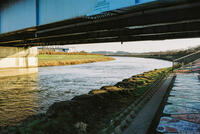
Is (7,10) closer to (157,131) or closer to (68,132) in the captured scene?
(68,132)

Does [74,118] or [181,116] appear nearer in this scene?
[74,118]

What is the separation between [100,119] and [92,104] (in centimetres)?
128

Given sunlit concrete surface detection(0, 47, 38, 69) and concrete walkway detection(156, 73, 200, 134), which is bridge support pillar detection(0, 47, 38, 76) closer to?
sunlit concrete surface detection(0, 47, 38, 69)

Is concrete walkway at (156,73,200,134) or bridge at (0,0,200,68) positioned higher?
bridge at (0,0,200,68)

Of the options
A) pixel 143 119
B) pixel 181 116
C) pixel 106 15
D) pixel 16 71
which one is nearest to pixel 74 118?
pixel 143 119

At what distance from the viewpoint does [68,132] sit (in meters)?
5.18

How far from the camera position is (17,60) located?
33.2 m

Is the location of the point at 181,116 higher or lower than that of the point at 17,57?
lower

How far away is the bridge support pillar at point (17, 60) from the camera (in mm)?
30797

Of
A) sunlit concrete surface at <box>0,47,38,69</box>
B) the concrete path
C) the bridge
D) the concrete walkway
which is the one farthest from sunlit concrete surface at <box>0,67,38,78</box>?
the concrete walkway

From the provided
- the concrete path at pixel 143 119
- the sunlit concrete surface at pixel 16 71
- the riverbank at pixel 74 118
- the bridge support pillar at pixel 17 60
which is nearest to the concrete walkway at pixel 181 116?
the concrete path at pixel 143 119

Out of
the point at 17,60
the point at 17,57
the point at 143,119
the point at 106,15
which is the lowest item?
the point at 143,119

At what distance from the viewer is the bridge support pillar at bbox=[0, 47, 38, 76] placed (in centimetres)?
3080

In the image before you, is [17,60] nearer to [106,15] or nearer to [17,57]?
[17,57]
